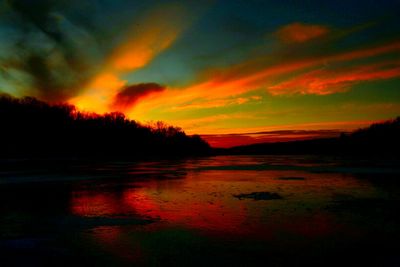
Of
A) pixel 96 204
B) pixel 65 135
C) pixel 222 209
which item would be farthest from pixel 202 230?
pixel 65 135

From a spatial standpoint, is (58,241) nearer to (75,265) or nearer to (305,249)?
(75,265)

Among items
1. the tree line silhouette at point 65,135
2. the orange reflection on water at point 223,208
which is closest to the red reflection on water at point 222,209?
the orange reflection on water at point 223,208

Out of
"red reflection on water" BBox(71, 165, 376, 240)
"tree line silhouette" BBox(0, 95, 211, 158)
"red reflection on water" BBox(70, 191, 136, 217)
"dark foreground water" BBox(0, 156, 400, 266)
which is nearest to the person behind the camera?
"dark foreground water" BBox(0, 156, 400, 266)

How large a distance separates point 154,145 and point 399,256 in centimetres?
14897

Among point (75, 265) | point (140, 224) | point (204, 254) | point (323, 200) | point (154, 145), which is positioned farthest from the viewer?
point (154, 145)

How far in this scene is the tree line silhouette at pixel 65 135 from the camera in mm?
97750

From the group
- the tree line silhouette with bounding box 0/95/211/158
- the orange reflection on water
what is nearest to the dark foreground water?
the orange reflection on water

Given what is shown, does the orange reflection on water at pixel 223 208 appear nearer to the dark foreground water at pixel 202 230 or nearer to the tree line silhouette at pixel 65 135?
the dark foreground water at pixel 202 230

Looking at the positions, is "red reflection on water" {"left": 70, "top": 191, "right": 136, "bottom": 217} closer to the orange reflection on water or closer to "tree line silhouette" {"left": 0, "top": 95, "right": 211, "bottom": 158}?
the orange reflection on water

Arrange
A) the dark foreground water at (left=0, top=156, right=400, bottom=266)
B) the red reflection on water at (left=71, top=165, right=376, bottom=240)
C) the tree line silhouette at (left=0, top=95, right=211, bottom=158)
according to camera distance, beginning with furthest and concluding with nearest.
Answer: the tree line silhouette at (left=0, top=95, right=211, bottom=158)
the red reflection on water at (left=71, top=165, right=376, bottom=240)
the dark foreground water at (left=0, top=156, right=400, bottom=266)

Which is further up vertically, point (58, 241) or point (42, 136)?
point (42, 136)

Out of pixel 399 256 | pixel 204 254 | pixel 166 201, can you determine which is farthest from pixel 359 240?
pixel 166 201

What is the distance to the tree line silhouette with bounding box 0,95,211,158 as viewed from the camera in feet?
321

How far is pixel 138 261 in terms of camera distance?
24.0 feet
